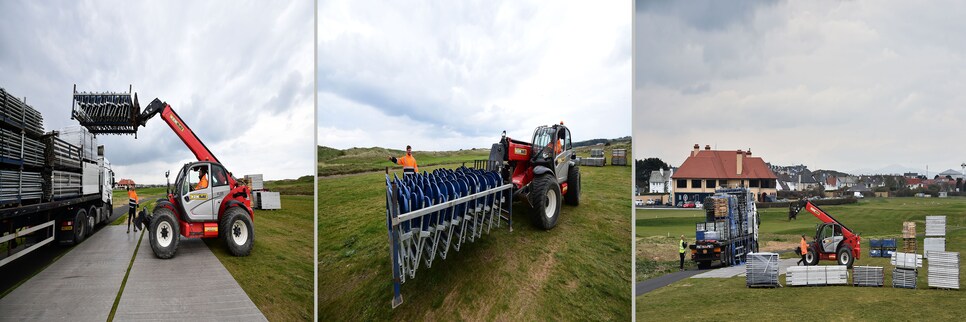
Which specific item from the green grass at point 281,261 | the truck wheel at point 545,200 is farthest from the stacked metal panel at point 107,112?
the truck wheel at point 545,200

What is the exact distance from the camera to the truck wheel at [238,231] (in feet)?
10.9

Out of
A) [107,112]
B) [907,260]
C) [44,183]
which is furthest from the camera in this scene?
[907,260]

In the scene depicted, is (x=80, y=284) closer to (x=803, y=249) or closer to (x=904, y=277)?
(x=904, y=277)

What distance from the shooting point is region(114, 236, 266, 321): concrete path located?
9.92 ft

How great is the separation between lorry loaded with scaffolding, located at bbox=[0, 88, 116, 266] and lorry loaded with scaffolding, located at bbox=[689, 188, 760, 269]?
27.4 feet

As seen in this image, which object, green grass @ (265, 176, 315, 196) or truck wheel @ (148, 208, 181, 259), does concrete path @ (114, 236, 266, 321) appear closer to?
truck wheel @ (148, 208, 181, 259)

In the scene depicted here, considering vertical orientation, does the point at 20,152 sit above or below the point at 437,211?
above

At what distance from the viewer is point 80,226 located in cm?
301

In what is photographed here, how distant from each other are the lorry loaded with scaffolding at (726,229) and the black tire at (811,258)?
40.4 inches

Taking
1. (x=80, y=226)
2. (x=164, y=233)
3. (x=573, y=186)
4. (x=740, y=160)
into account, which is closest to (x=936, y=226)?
(x=740, y=160)

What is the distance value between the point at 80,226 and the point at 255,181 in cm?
106

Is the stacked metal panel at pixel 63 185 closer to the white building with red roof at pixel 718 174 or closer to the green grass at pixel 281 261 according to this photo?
the green grass at pixel 281 261

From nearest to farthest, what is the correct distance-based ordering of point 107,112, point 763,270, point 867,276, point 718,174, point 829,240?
point 107,112, point 867,276, point 763,270, point 718,174, point 829,240

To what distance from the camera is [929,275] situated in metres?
5.45
